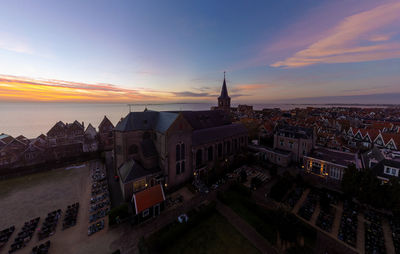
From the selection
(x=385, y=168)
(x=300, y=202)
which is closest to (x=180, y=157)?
(x=300, y=202)

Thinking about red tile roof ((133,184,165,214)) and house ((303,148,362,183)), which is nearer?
red tile roof ((133,184,165,214))

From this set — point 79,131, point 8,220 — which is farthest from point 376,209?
point 79,131

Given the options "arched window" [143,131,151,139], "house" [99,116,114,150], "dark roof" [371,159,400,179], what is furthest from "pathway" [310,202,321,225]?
"house" [99,116,114,150]

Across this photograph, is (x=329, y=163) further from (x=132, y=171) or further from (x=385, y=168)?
(x=132, y=171)

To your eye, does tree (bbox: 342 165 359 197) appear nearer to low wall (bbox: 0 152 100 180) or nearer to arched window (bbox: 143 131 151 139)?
arched window (bbox: 143 131 151 139)

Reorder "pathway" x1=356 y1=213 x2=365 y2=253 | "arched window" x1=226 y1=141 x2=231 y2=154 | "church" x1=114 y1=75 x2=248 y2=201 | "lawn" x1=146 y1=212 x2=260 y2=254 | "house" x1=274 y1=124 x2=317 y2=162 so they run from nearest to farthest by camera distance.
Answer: "pathway" x1=356 y1=213 x2=365 y2=253, "lawn" x1=146 y1=212 x2=260 y2=254, "church" x1=114 y1=75 x2=248 y2=201, "house" x1=274 y1=124 x2=317 y2=162, "arched window" x1=226 y1=141 x2=231 y2=154

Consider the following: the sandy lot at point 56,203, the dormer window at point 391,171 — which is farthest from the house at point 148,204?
the dormer window at point 391,171

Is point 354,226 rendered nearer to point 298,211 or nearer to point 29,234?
point 298,211
